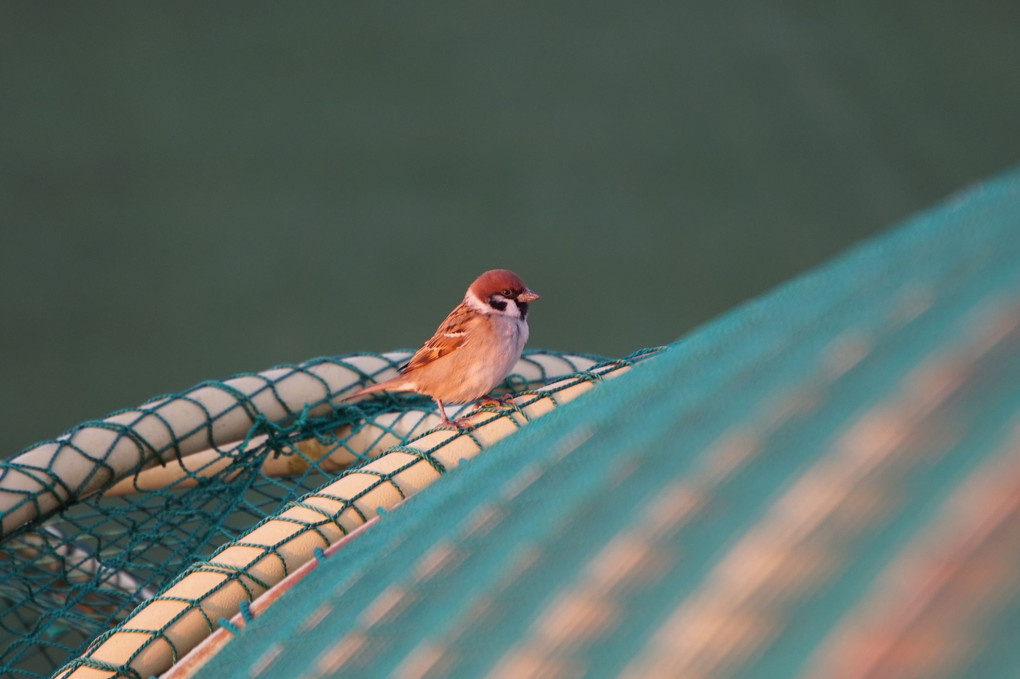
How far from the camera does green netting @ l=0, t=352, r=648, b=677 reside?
2.45 metres

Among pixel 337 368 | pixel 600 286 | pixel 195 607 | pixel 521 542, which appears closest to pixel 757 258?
pixel 600 286

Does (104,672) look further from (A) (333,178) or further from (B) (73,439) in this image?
(A) (333,178)

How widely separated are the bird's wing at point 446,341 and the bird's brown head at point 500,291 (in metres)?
0.06

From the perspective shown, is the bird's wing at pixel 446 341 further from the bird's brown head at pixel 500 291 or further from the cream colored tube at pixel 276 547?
the cream colored tube at pixel 276 547

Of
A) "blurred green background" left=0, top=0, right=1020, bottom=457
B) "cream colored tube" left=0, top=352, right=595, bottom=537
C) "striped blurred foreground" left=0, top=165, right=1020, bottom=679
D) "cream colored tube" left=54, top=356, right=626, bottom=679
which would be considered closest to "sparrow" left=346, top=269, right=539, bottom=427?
"cream colored tube" left=0, top=352, right=595, bottom=537

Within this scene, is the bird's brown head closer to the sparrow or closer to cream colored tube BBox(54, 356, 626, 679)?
the sparrow

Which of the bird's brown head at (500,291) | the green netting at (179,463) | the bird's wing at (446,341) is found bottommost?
the green netting at (179,463)

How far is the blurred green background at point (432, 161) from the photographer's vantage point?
5.76 meters

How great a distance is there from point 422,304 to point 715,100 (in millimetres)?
2235

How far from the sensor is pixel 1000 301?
38.3 inches

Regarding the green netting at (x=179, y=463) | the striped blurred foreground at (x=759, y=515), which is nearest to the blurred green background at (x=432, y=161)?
the green netting at (x=179, y=463)

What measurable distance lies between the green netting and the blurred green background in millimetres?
2681

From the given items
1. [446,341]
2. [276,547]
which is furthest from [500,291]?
[276,547]

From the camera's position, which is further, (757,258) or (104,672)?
(757,258)
